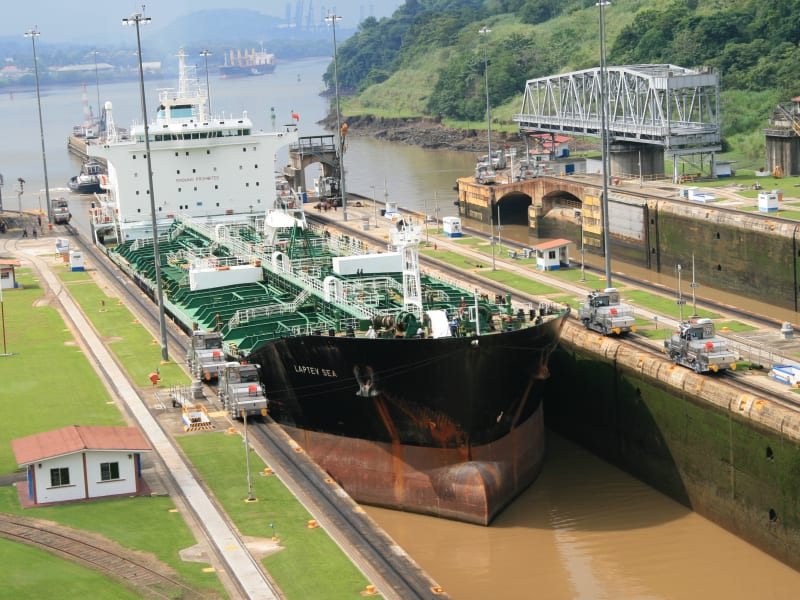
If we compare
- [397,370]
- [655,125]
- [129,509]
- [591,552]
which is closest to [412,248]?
[397,370]

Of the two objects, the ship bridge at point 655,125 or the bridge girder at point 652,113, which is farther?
the bridge girder at point 652,113

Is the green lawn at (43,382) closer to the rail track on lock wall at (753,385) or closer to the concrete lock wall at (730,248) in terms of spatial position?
the rail track on lock wall at (753,385)

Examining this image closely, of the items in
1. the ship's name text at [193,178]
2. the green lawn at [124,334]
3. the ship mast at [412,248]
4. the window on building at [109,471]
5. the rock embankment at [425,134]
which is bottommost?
the window on building at [109,471]

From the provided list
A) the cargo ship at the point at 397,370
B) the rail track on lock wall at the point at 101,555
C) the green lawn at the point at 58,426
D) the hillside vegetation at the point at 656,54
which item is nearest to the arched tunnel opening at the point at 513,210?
the hillside vegetation at the point at 656,54

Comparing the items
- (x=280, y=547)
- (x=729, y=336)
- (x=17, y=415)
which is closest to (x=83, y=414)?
(x=17, y=415)

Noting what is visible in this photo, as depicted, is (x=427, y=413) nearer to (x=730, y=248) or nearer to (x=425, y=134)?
(x=730, y=248)

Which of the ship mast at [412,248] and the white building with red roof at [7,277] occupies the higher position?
the ship mast at [412,248]

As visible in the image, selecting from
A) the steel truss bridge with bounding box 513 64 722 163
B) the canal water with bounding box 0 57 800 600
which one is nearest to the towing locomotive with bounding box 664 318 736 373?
the canal water with bounding box 0 57 800 600
